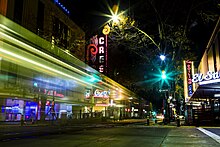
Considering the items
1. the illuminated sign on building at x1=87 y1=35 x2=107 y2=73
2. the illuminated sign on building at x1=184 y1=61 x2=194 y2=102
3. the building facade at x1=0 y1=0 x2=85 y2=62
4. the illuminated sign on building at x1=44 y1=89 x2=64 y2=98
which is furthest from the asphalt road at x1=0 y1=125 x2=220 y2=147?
the illuminated sign on building at x1=87 y1=35 x2=107 y2=73

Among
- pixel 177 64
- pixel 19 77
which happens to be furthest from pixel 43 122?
pixel 177 64

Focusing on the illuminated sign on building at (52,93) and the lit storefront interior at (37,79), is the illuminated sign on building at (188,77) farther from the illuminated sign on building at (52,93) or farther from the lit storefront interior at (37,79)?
the illuminated sign on building at (52,93)

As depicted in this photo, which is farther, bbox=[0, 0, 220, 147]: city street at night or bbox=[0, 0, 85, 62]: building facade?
bbox=[0, 0, 85, 62]: building facade

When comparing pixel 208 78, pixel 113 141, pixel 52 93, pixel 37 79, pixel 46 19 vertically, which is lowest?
pixel 113 141

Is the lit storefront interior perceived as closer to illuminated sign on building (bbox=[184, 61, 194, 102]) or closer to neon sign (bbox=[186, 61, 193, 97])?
illuminated sign on building (bbox=[184, 61, 194, 102])

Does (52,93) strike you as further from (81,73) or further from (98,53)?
(98,53)

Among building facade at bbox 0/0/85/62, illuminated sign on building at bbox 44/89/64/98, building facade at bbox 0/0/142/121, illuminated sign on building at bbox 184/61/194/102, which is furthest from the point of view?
illuminated sign on building at bbox 184/61/194/102

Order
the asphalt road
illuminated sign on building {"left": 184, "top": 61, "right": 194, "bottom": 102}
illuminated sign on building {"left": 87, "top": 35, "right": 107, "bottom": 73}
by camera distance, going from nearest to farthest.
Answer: the asphalt road, illuminated sign on building {"left": 184, "top": 61, "right": 194, "bottom": 102}, illuminated sign on building {"left": 87, "top": 35, "right": 107, "bottom": 73}

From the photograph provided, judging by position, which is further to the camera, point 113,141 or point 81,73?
point 81,73

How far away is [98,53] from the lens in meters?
38.2

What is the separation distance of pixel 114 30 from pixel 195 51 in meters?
13.5

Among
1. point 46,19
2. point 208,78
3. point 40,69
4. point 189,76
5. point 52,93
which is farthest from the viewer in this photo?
point 189,76

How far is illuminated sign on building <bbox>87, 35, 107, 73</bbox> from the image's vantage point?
123 feet

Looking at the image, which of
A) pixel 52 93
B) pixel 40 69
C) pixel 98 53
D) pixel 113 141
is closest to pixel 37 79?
pixel 52 93
